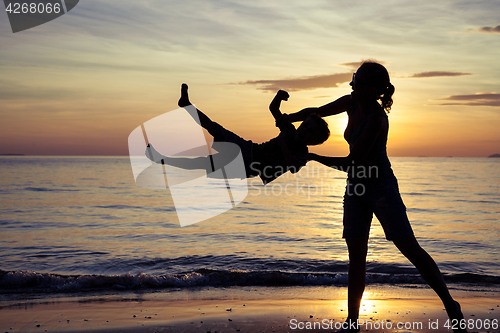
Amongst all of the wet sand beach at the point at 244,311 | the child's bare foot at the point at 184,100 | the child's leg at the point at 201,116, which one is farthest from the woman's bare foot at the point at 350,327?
the child's bare foot at the point at 184,100

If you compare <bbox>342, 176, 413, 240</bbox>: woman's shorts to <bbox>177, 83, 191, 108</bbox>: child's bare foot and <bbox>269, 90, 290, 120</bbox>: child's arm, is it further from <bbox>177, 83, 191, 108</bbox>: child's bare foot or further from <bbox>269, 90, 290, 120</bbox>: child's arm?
<bbox>177, 83, 191, 108</bbox>: child's bare foot

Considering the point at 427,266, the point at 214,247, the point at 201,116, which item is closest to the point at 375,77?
the point at 427,266

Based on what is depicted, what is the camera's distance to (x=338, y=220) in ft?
50.5

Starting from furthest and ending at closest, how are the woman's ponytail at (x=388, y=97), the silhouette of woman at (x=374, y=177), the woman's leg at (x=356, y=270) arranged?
the woman's leg at (x=356, y=270)
the woman's ponytail at (x=388, y=97)
the silhouette of woman at (x=374, y=177)

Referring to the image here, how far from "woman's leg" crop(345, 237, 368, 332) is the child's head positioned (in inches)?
39.7

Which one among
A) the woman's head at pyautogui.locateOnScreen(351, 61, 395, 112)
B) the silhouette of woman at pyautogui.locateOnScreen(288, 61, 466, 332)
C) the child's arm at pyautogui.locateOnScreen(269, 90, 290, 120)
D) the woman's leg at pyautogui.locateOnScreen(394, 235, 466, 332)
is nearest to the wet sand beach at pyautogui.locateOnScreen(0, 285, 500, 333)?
the woman's leg at pyautogui.locateOnScreen(394, 235, 466, 332)

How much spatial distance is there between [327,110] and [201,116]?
1387 millimetres

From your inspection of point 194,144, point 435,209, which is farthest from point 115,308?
point 435,209

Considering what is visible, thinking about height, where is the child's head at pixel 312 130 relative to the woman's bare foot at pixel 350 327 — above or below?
above

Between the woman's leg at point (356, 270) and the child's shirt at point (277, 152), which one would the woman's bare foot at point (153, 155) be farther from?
the woman's leg at point (356, 270)

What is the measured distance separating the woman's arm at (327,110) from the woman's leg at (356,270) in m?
1.24

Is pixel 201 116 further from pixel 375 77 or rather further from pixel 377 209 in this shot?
pixel 377 209

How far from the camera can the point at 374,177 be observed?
325 centimetres

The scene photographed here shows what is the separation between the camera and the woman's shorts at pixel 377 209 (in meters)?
3.18
